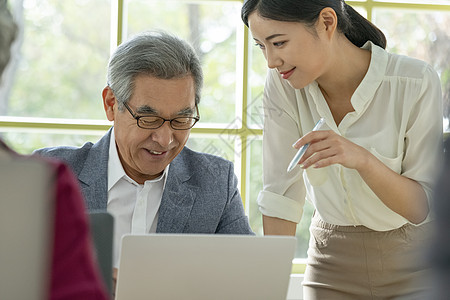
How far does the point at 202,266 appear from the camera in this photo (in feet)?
4.51

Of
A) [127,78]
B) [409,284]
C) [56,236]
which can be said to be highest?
[127,78]

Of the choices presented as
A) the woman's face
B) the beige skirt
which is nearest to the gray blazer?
the beige skirt

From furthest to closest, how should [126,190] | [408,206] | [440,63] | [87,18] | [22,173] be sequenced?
1. [87,18]
2. [440,63]
3. [126,190]
4. [408,206]
5. [22,173]

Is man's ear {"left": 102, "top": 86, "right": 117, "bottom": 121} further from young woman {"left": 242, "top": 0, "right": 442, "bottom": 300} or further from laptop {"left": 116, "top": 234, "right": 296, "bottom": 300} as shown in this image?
laptop {"left": 116, "top": 234, "right": 296, "bottom": 300}

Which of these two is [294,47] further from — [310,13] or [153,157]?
[153,157]

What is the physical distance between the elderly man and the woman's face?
240 mm

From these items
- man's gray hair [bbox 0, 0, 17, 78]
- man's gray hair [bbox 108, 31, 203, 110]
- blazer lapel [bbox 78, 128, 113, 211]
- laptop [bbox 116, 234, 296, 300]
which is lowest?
laptop [bbox 116, 234, 296, 300]

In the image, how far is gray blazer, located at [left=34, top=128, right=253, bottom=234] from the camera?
205 centimetres

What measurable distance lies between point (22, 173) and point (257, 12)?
1483 mm

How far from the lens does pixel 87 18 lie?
5.86 metres

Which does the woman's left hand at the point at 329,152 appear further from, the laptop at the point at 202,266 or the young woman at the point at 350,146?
the laptop at the point at 202,266

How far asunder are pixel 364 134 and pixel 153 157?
2.21 feet

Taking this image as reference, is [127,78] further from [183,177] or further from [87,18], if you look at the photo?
[87,18]

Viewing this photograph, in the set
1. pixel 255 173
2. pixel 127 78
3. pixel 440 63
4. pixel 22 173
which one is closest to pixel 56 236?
pixel 22 173
